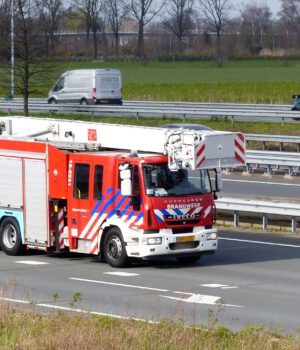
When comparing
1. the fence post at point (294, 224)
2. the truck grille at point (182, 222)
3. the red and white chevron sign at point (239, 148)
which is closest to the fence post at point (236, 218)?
the fence post at point (294, 224)

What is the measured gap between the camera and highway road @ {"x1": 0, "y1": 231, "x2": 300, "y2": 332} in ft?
45.3

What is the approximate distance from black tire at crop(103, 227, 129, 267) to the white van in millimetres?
36012

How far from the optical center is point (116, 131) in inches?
773

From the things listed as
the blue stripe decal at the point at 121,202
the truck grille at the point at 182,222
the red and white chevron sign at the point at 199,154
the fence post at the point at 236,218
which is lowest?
the fence post at the point at 236,218

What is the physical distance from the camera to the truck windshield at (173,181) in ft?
59.6

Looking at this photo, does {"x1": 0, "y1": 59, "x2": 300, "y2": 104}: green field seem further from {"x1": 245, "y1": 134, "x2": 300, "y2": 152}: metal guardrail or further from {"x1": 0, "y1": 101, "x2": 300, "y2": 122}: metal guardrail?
{"x1": 245, "y1": 134, "x2": 300, "y2": 152}: metal guardrail

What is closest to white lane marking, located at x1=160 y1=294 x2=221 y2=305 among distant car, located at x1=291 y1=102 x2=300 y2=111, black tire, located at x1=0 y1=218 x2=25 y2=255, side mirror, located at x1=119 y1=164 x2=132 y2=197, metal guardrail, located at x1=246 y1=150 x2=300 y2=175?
side mirror, located at x1=119 y1=164 x2=132 y2=197

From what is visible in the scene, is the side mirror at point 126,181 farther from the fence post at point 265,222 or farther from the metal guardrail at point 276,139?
the metal guardrail at point 276,139

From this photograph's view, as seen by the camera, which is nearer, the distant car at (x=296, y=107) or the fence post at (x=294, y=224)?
the fence post at (x=294, y=224)

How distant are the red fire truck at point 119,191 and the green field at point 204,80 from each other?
2357 centimetres

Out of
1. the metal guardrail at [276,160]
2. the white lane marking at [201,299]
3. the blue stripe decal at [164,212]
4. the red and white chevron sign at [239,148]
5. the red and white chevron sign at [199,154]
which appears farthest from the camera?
the metal guardrail at [276,160]

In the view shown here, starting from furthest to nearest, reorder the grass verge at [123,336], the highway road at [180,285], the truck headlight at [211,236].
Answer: the truck headlight at [211,236] < the highway road at [180,285] < the grass verge at [123,336]

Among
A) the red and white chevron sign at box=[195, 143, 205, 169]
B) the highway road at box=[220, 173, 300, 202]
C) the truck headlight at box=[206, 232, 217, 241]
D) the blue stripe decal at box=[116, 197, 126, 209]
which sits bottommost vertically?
the highway road at box=[220, 173, 300, 202]

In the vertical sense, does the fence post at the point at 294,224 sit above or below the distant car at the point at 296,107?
below
